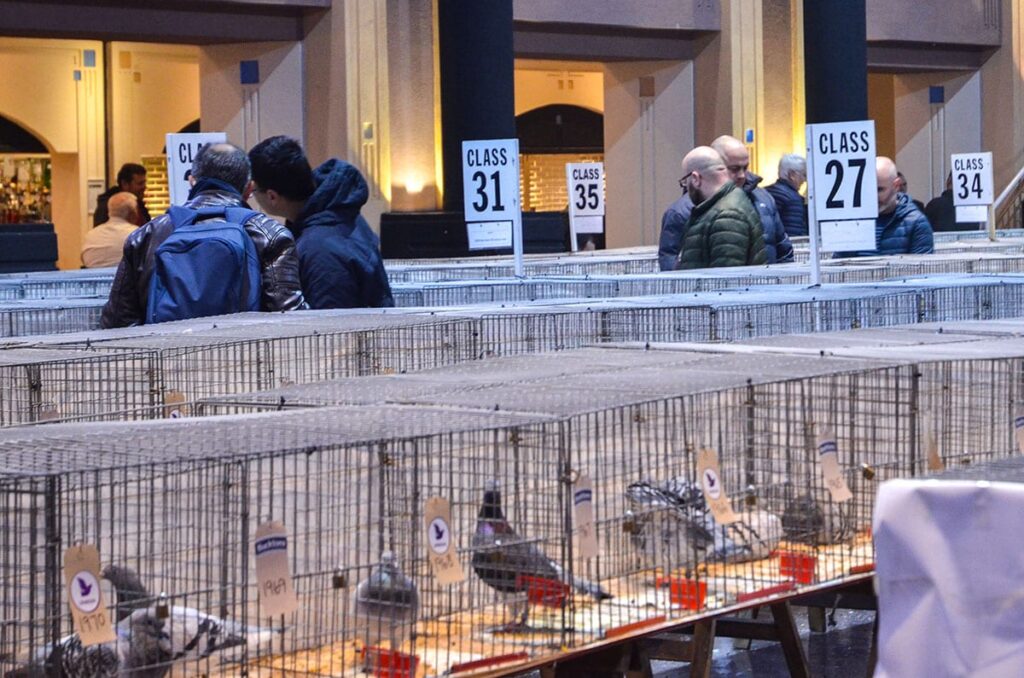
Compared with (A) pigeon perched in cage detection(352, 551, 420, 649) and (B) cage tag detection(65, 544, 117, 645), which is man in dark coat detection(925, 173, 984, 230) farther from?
(B) cage tag detection(65, 544, 117, 645)

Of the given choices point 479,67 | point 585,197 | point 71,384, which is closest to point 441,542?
point 71,384

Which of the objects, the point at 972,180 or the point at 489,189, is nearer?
the point at 489,189

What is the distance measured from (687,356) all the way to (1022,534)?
211cm

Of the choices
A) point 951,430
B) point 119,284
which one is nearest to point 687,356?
point 951,430

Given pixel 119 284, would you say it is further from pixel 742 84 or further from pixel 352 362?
pixel 742 84

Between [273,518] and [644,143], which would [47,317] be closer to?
[273,518]

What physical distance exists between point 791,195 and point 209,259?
7.46 meters

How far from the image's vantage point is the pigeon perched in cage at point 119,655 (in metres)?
3.08

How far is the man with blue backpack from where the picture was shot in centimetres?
594

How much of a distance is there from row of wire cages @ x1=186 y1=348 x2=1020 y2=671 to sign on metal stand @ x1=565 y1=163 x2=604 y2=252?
10.1 m

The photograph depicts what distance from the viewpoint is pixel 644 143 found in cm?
2341

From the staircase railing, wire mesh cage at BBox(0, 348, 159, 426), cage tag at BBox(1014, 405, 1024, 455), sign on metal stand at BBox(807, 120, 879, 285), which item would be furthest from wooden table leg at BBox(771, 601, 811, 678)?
the staircase railing

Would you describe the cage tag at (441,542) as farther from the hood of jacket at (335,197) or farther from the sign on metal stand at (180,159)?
the sign on metal stand at (180,159)

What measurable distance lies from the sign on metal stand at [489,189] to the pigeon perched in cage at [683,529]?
535 centimetres
